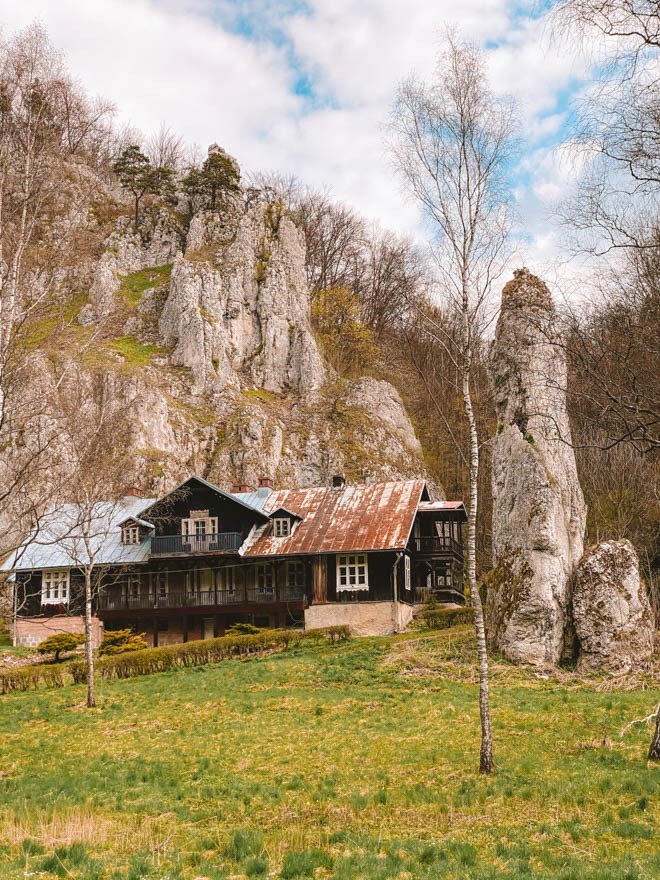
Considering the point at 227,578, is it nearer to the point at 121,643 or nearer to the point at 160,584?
the point at 160,584

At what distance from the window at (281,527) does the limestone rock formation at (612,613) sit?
17.3 meters

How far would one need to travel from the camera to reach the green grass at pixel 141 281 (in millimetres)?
70062

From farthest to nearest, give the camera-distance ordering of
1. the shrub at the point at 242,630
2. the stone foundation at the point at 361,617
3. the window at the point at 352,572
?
the window at the point at 352,572
the stone foundation at the point at 361,617
the shrub at the point at 242,630

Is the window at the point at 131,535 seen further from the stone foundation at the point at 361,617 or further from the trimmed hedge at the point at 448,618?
the trimmed hedge at the point at 448,618

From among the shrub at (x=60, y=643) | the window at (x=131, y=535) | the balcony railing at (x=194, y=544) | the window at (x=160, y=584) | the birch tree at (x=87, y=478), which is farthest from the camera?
the window at (x=131, y=535)

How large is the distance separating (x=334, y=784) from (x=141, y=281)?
222 feet

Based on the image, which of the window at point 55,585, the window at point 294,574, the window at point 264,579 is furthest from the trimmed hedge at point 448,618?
the window at point 55,585

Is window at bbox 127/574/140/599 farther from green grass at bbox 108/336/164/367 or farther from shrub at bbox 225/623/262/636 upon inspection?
green grass at bbox 108/336/164/367

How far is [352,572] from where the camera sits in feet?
116

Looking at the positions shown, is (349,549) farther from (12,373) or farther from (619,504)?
(12,373)

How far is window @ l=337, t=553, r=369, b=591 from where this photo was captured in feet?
115

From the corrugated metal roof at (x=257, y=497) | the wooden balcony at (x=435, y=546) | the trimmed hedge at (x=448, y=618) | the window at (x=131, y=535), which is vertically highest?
the corrugated metal roof at (x=257, y=497)

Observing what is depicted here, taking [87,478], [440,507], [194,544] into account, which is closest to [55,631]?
[194,544]

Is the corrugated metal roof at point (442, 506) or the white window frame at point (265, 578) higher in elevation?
the corrugated metal roof at point (442, 506)
